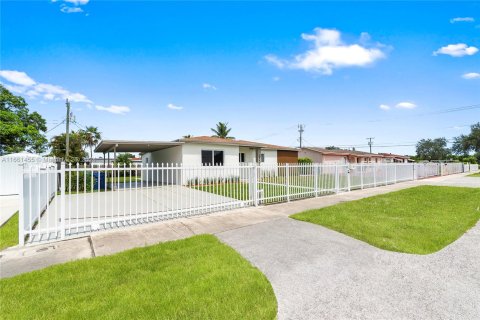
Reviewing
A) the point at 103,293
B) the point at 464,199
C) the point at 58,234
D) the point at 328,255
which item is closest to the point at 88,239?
the point at 58,234

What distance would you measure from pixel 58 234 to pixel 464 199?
14321 mm

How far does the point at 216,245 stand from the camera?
4879 mm

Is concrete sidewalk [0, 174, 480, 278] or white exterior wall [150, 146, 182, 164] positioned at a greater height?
white exterior wall [150, 146, 182, 164]

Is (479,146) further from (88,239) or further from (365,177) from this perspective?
(88,239)

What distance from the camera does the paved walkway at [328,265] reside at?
2984mm

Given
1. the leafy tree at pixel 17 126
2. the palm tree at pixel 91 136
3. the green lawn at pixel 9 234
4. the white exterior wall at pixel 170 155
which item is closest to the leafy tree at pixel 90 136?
the palm tree at pixel 91 136

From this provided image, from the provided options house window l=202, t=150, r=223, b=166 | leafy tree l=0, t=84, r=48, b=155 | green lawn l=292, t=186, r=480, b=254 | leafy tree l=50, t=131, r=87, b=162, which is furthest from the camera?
leafy tree l=50, t=131, r=87, b=162

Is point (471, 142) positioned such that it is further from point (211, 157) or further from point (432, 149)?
point (211, 157)

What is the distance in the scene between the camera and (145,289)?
10.6 ft

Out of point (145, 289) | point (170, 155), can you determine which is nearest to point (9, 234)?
point (145, 289)

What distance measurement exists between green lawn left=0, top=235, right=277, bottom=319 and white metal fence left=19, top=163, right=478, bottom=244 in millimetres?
1412

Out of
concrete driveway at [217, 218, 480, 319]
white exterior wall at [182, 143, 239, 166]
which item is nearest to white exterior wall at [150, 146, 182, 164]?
white exterior wall at [182, 143, 239, 166]

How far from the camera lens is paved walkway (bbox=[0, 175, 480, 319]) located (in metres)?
2.98

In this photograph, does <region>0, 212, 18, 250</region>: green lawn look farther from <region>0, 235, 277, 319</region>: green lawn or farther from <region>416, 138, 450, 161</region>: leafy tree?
<region>416, 138, 450, 161</region>: leafy tree
